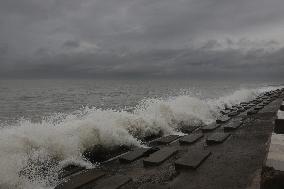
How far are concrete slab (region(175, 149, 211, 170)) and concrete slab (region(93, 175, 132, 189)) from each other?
1.02m

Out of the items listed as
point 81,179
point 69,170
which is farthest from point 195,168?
point 69,170

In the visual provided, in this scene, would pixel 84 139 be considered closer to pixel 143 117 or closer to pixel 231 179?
pixel 143 117

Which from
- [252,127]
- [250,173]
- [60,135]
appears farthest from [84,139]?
[252,127]

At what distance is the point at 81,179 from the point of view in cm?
485

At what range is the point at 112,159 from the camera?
651cm

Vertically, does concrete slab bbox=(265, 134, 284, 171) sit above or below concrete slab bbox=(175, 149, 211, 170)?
above

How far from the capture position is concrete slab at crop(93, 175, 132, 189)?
4.45 metres

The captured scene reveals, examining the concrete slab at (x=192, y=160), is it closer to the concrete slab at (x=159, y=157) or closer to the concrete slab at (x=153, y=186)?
the concrete slab at (x=159, y=157)

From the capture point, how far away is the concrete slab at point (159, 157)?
18.2 feet

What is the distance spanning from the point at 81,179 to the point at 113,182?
604 mm

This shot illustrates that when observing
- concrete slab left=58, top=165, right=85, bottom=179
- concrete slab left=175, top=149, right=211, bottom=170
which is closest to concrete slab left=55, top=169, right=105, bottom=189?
concrete slab left=58, top=165, right=85, bottom=179

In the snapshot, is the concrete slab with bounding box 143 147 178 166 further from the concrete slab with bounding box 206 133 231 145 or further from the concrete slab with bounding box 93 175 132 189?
the concrete slab with bounding box 206 133 231 145

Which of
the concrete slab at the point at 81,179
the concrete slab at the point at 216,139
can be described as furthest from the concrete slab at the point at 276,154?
the concrete slab at the point at 216,139

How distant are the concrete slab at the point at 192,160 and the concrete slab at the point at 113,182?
102 cm
